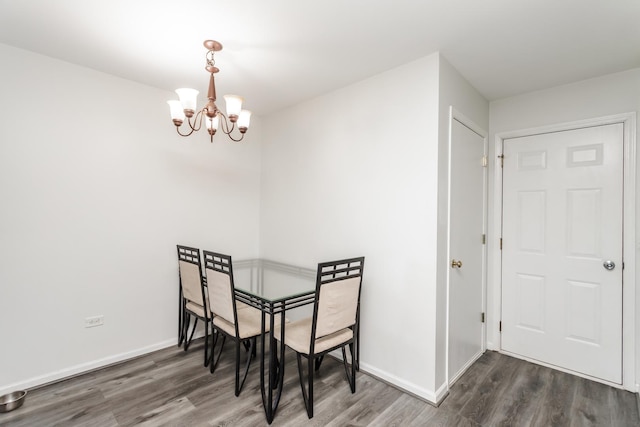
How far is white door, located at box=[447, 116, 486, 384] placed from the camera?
7.88 ft

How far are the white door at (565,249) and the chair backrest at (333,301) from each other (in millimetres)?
1765

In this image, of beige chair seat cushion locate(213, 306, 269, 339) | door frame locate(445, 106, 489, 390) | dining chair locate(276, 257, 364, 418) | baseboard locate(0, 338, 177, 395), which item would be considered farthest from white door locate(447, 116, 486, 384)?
baseboard locate(0, 338, 177, 395)

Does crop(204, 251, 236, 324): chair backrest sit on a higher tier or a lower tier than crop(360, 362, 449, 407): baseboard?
higher

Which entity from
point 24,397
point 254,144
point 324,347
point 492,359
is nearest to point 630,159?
point 492,359

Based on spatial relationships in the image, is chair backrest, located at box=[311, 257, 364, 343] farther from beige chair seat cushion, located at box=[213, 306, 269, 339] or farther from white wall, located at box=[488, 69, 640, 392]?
white wall, located at box=[488, 69, 640, 392]

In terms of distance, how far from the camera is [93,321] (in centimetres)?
254

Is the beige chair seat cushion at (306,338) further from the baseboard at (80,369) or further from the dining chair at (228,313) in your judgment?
the baseboard at (80,369)

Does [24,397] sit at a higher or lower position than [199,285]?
lower

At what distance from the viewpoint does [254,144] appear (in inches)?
145

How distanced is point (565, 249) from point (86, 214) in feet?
13.4

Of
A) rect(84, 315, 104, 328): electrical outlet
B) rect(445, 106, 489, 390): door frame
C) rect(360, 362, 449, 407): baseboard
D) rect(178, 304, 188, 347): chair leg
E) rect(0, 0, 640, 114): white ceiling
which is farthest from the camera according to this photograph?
rect(178, 304, 188, 347): chair leg

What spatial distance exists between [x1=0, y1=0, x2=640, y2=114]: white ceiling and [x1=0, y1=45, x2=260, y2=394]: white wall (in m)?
0.34

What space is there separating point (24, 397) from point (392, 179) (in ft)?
10.0

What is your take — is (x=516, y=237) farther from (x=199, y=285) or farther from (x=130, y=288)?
(x=130, y=288)
